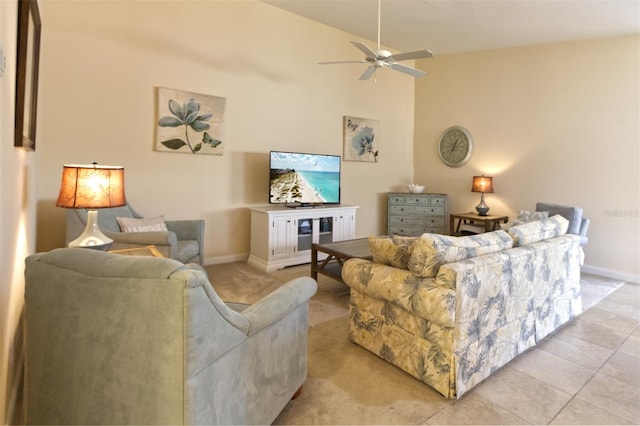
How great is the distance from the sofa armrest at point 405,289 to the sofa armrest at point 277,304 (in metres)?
0.52

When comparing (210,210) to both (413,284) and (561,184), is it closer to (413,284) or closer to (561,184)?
(413,284)

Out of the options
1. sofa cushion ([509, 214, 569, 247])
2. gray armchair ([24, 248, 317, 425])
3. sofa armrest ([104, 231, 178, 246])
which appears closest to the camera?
gray armchair ([24, 248, 317, 425])

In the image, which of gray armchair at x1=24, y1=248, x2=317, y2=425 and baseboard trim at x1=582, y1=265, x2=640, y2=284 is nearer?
gray armchair at x1=24, y1=248, x2=317, y2=425

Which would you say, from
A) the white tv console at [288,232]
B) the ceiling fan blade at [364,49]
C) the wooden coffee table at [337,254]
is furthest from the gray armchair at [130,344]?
the white tv console at [288,232]

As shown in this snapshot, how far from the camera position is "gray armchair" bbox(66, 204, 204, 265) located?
119 inches

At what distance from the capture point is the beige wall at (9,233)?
4.61 ft

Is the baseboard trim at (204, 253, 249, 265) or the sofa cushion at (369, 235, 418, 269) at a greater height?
the sofa cushion at (369, 235, 418, 269)

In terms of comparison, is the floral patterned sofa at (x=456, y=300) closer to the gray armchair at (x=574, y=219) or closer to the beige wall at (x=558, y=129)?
the gray armchair at (x=574, y=219)

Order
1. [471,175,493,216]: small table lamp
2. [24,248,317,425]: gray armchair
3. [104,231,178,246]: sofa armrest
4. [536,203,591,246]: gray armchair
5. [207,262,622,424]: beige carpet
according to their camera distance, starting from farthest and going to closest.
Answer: [471,175,493,216]: small table lamp
[536,203,591,246]: gray armchair
[104,231,178,246]: sofa armrest
[207,262,622,424]: beige carpet
[24,248,317,425]: gray armchair

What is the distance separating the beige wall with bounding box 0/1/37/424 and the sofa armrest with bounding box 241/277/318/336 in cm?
100

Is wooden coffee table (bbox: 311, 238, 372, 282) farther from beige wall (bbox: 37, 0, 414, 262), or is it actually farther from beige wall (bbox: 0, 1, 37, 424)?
beige wall (bbox: 0, 1, 37, 424)

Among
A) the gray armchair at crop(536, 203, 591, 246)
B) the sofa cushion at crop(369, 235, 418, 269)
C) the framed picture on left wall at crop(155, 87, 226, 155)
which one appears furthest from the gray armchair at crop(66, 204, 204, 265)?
the gray armchair at crop(536, 203, 591, 246)

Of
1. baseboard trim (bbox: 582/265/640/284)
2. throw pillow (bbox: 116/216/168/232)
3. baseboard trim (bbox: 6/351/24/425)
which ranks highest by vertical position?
throw pillow (bbox: 116/216/168/232)

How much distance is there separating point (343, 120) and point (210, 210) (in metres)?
2.60
